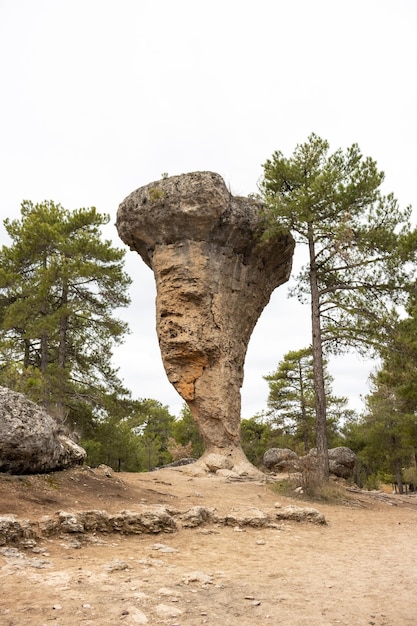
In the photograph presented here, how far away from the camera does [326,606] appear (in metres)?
4.12

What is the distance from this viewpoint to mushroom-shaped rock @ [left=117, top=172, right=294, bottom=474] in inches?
A: 707

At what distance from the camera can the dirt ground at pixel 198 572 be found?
3855mm

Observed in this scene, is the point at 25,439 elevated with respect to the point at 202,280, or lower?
lower

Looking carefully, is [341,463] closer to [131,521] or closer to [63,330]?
[63,330]

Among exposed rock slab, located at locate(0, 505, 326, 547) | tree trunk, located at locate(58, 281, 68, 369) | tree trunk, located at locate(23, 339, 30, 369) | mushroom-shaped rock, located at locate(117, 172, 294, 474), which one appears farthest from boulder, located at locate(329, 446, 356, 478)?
tree trunk, located at locate(23, 339, 30, 369)

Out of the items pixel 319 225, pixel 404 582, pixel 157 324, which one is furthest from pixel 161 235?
pixel 404 582

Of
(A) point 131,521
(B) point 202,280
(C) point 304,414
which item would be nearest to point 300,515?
(A) point 131,521

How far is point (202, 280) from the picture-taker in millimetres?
18422

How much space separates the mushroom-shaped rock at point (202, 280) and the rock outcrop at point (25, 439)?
30.7 feet

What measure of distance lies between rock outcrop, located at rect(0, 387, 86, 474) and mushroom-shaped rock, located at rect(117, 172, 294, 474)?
30.7ft

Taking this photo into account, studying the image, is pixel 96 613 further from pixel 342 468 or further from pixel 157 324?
pixel 342 468

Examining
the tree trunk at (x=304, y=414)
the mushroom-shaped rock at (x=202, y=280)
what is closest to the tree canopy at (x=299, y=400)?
the tree trunk at (x=304, y=414)

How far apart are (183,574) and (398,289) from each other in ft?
41.8

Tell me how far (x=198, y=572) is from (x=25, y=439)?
4.53 m
